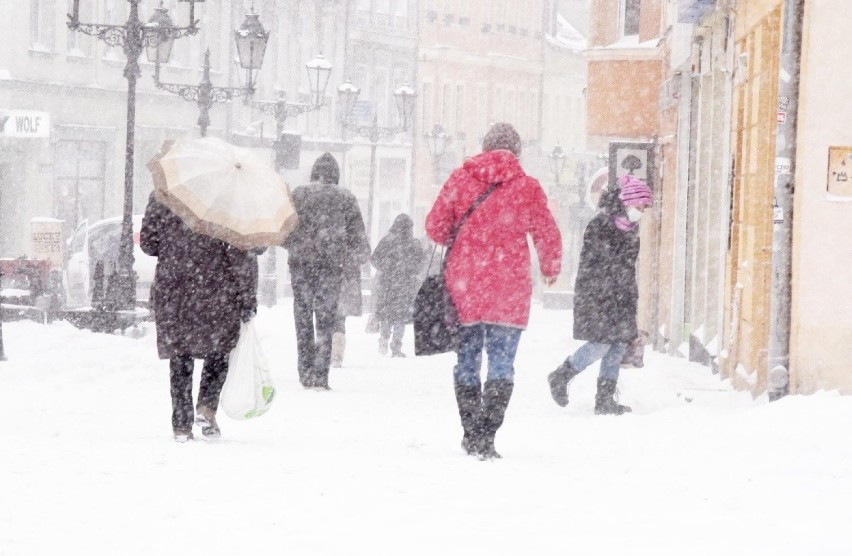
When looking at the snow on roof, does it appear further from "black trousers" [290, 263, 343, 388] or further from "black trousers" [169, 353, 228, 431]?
"black trousers" [169, 353, 228, 431]

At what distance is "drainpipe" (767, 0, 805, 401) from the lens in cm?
1220

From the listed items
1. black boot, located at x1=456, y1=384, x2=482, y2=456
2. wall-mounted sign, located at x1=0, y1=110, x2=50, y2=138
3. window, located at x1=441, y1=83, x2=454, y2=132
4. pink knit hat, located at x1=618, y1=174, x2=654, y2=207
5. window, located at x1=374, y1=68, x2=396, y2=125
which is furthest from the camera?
window, located at x1=441, y1=83, x2=454, y2=132

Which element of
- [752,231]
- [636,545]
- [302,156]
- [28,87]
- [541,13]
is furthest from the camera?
[541,13]

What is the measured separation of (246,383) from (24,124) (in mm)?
27779

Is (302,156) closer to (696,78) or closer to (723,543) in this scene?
(696,78)

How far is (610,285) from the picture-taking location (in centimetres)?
1305

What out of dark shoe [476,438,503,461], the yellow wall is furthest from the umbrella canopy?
the yellow wall

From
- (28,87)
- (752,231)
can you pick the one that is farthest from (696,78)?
(28,87)

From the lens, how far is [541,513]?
A: 24.8 feet

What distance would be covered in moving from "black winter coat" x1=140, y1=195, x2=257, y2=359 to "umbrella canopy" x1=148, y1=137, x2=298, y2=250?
11 cm

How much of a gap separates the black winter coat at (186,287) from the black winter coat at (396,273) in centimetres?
1157

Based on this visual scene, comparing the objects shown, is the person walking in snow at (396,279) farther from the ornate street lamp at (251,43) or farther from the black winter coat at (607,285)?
the black winter coat at (607,285)

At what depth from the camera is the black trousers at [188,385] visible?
32.5 feet

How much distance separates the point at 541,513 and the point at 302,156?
44.3m
